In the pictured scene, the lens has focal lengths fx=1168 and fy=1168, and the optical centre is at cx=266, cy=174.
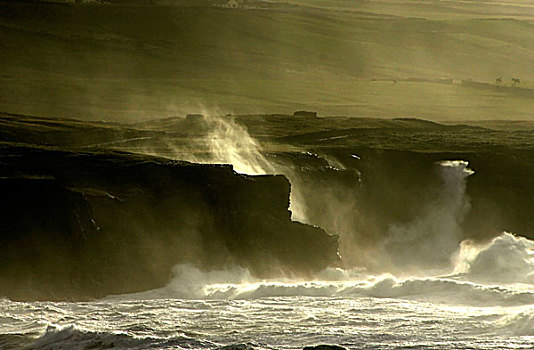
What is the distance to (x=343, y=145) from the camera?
78.4 meters

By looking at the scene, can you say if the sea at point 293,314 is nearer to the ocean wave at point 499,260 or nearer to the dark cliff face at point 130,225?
the ocean wave at point 499,260

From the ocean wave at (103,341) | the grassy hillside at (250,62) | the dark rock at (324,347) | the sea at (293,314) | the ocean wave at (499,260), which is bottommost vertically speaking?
the dark rock at (324,347)

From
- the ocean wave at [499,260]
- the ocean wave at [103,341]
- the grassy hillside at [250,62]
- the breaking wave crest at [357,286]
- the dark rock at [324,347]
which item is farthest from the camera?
the grassy hillside at [250,62]

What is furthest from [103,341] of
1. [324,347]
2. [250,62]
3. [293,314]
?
[250,62]

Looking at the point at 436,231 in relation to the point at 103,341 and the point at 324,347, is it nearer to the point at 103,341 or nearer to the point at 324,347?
the point at 324,347

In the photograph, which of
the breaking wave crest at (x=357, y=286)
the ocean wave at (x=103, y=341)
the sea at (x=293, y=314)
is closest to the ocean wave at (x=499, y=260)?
the breaking wave crest at (x=357, y=286)

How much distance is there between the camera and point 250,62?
16788 centimetres

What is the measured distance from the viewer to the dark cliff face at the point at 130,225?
2051 inches

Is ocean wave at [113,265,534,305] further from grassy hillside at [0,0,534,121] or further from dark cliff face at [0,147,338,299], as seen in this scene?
grassy hillside at [0,0,534,121]

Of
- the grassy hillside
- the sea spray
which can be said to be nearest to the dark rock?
the sea spray

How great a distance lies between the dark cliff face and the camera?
52094 mm

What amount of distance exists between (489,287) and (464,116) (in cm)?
8903

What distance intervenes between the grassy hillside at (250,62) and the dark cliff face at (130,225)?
209 ft

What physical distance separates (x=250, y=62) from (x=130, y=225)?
114m
